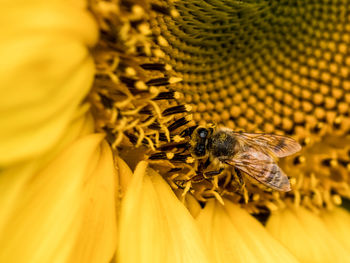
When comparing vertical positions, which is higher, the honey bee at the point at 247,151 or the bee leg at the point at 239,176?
the honey bee at the point at 247,151

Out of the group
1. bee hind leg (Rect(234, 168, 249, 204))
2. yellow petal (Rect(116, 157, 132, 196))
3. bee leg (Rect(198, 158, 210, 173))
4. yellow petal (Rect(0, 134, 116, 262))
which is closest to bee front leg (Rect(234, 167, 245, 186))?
bee hind leg (Rect(234, 168, 249, 204))

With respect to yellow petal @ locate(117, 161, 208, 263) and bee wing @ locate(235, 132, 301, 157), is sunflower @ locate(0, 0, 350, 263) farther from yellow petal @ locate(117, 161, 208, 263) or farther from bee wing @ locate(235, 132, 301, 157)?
bee wing @ locate(235, 132, 301, 157)

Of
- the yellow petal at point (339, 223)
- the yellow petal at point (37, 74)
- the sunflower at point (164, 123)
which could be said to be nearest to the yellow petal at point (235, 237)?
the sunflower at point (164, 123)

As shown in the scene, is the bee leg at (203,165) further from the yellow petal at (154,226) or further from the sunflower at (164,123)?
the yellow petal at (154,226)

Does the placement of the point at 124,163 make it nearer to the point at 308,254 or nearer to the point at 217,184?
the point at 217,184

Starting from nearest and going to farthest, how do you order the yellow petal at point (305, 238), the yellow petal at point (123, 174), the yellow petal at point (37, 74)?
1. the yellow petal at point (37, 74)
2. the yellow petal at point (123, 174)
3. the yellow petal at point (305, 238)

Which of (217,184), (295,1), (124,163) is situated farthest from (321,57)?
(124,163)

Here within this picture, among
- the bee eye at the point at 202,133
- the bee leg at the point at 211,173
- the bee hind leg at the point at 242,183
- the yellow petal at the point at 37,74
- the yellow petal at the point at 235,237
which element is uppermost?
the yellow petal at the point at 37,74
